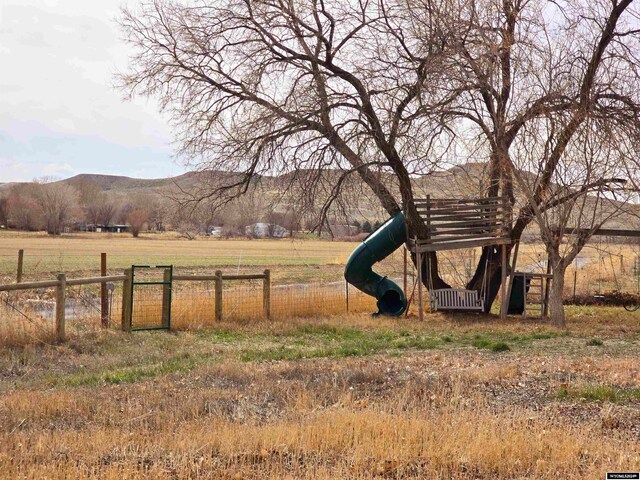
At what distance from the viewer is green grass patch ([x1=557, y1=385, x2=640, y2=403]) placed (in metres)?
8.15

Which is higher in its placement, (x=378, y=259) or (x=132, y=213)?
(x=132, y=213)

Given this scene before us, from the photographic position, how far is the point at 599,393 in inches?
325

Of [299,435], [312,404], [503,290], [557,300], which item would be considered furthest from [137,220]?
[299,435]

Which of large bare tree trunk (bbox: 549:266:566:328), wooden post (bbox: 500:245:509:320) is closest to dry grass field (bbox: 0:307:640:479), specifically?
large bare tree trunk (bbox: 549:266:566:328)

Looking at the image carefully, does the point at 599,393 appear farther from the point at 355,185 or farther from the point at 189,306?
the point at 355,185

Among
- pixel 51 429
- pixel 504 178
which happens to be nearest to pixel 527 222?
pixel 504 178

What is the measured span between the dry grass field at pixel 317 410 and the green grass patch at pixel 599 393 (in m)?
0.02

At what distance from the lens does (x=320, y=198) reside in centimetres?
2134

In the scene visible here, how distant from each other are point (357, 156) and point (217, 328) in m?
6.83

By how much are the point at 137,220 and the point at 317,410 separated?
4331 inches

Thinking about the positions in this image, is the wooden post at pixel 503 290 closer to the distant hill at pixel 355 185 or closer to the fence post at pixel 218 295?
the distant hill at pixel 355 185

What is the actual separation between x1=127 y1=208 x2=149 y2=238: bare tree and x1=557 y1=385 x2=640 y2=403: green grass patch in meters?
105

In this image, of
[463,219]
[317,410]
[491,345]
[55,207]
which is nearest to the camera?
[317,410]

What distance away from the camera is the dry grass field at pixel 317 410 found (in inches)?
227
